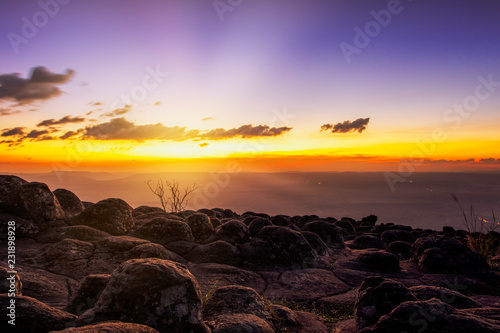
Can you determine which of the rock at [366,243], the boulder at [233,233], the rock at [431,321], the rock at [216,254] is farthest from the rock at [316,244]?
the rock at [431,321]

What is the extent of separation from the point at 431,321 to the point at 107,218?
10.5 metres

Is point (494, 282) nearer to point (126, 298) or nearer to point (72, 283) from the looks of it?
point (126, 298)

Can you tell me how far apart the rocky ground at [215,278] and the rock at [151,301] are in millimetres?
13

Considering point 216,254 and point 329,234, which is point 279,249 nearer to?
point 216,254

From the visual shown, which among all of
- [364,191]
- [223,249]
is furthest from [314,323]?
[364,191]

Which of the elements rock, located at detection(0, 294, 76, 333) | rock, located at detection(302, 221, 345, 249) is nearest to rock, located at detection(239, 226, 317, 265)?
rock, located at detection(302, 221, 345, 249)

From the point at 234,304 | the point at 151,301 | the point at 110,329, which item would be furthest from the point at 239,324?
the point at 110,329

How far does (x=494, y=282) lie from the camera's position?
28.3 ft

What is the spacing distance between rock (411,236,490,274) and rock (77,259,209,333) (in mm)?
9051

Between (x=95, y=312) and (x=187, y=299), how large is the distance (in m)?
1.15

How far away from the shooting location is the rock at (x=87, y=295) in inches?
185

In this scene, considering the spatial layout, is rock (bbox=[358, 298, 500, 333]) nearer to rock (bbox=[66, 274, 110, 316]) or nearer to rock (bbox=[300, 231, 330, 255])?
rock (bbox=[66, 274, 110, 316])

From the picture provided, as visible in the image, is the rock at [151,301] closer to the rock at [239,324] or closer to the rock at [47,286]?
the rock at [239,324]

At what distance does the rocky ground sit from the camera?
3.69m
